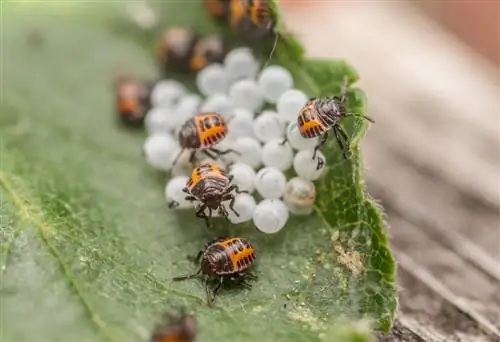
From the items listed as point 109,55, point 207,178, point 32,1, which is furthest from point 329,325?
point 32,1

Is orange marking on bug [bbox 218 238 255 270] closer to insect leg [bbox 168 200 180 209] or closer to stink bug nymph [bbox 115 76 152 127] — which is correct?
insect leg [bbox 168 200 180 209]

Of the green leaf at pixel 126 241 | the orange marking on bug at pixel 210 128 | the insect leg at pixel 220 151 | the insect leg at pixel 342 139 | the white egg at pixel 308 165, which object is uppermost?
the insect leg at pixel 342 139

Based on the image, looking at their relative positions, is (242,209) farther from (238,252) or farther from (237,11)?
(237,11)

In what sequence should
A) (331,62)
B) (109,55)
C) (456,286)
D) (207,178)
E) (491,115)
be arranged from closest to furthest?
1. (207,178)
2. (331,62)
3. (456,286)
4. (109,55)
5. (491,115)

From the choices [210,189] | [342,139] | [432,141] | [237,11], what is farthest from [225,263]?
[432,141]

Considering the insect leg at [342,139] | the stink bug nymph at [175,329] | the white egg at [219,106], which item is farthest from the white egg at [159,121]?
the stink bug nymph at [175,329]

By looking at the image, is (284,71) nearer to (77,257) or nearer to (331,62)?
(331,62)

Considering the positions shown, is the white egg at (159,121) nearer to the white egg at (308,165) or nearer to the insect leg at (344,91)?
the white egg at (308,165)
